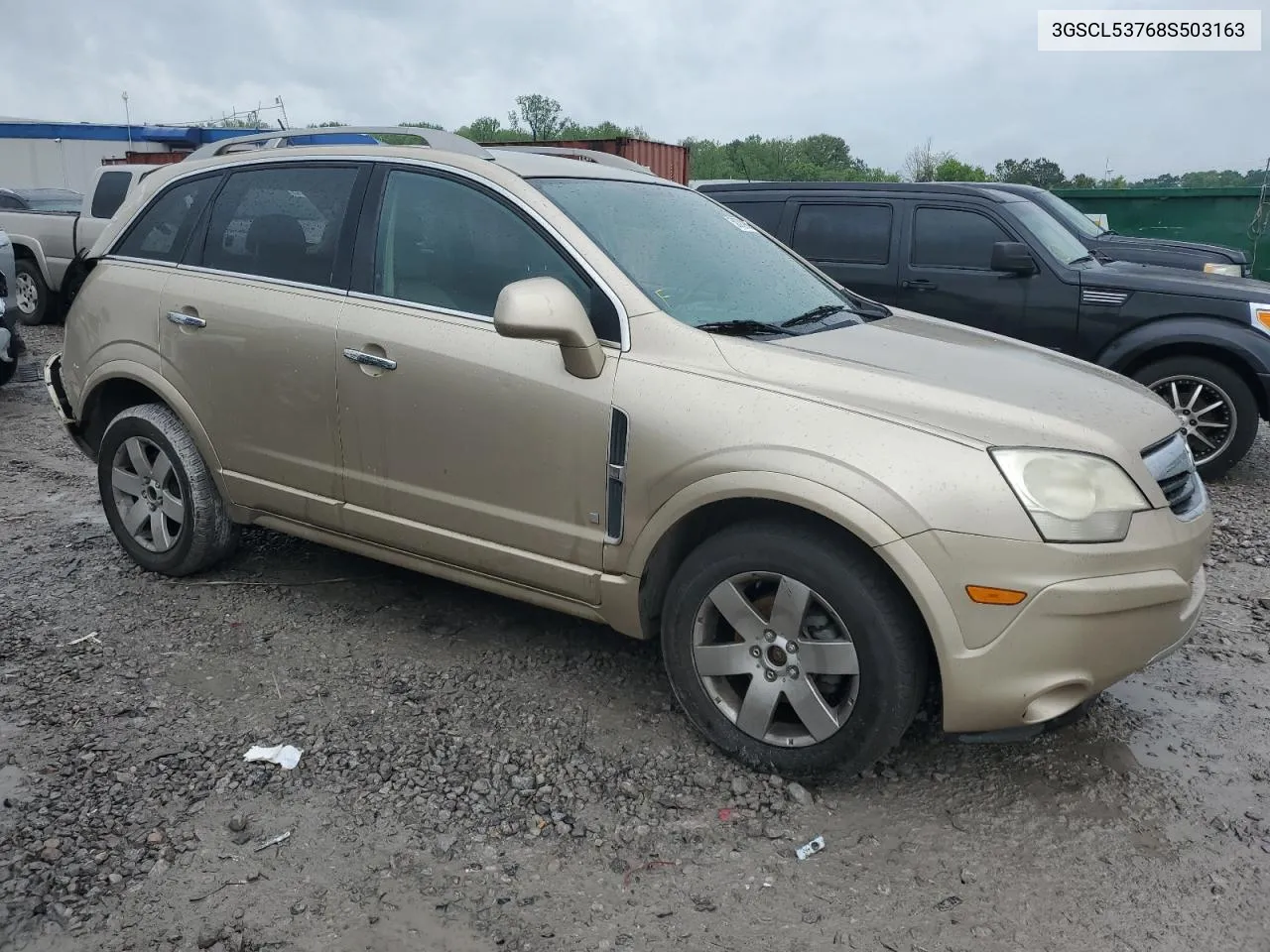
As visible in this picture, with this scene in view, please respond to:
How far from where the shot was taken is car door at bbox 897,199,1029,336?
7.24 meters

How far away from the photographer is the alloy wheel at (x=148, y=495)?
14.4ft

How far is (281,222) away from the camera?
4.04 meters

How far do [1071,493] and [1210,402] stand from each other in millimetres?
4733

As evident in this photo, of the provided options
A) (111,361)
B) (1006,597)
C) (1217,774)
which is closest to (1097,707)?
(1217,774)

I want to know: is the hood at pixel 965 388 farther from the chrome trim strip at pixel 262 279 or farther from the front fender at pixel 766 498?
the chrome trim strip at pixel 262 279

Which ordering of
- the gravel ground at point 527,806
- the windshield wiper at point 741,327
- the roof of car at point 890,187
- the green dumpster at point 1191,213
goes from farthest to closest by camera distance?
1. the green dumpster at point 1191,213
2. the roof of car at point 890,187
3. the windshield wiper at point 741,327
4. the gravel ground at point 527,806

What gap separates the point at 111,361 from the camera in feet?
14.5

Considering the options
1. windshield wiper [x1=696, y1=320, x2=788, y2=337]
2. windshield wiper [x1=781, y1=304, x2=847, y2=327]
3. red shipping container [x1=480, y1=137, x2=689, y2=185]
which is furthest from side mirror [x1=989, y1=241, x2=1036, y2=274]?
red shipping container [x1=480, y1=137, x2=689, y2=185]

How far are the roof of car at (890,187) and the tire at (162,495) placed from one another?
515 centimetres

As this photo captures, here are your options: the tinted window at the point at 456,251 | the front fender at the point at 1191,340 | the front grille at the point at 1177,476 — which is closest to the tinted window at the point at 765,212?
the front fender at the point at 1191,340

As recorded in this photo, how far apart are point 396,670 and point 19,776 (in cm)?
120

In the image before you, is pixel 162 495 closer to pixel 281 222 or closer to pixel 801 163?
pixel 281 222

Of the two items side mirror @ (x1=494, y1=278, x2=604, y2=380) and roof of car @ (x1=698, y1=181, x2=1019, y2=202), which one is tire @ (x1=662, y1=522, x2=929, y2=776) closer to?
side mirror @ (x1=494, y1=278, x2=604, y2=380)

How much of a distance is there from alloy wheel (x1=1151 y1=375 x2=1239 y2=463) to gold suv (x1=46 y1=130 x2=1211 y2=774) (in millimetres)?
3487
